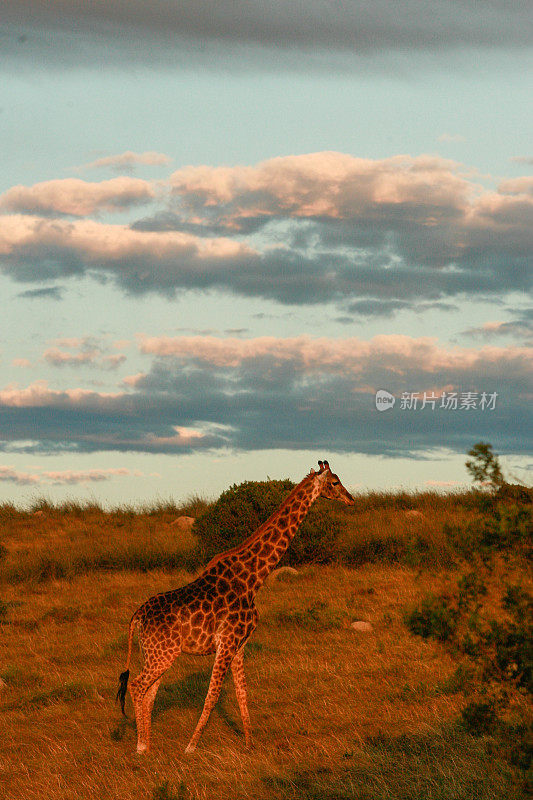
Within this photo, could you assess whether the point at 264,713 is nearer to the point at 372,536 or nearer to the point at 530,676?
the point at 530,676

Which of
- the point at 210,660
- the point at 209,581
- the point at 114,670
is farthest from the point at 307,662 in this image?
the point at 209,581

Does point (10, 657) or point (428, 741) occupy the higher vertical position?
point (428, 741)

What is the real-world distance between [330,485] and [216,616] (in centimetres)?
216

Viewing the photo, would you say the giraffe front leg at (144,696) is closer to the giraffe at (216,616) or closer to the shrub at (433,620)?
the giraffe at (216,616)

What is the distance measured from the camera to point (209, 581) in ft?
32.8

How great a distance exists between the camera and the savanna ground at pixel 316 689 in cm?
666

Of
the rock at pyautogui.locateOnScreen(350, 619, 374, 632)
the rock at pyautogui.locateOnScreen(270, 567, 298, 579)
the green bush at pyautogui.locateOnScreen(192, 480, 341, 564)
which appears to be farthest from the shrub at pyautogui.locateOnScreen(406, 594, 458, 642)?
the green bush at pyautogui.locateOnScreen(192, 480, 341, 564)

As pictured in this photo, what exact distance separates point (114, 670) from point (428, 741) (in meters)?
6.57

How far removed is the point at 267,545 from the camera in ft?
33.8

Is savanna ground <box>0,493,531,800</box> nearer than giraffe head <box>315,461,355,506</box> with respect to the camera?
Yes

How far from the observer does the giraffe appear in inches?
380

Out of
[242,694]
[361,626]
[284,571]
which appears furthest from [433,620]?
[284,571]

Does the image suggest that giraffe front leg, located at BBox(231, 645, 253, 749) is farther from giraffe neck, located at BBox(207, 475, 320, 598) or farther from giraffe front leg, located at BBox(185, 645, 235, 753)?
giraffe neck, located at BBox(207, 475, 320, 598)

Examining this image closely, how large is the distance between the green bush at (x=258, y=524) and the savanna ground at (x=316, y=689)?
569 millimetres
